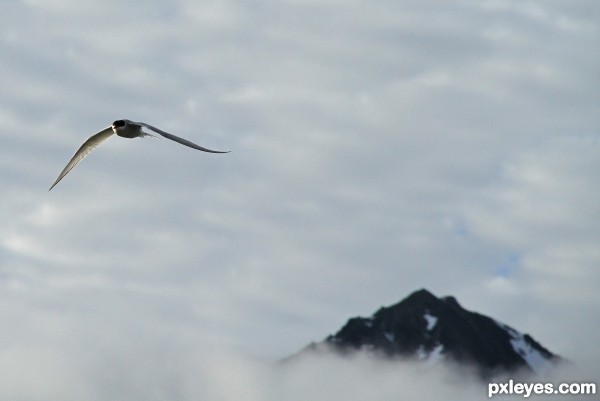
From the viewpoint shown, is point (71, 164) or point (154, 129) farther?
point (71, 164)

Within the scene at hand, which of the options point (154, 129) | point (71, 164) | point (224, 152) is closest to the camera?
point (224, 152)

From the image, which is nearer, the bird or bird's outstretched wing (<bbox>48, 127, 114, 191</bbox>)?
the bird

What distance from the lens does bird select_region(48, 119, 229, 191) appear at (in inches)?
2498

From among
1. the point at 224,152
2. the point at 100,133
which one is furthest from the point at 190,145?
the point at 100,133

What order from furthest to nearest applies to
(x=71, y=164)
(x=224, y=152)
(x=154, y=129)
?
(x=71, y=164)
(x=154, y=129)
(x=224, y=152)

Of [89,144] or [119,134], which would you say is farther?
[89,144]

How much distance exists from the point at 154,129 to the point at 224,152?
7.95 metres

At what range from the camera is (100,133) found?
77.1 meters

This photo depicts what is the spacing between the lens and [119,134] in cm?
7131

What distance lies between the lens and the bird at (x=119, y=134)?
6344cm

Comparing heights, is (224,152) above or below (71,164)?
below

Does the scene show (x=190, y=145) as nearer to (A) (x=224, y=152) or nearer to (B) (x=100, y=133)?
(A) (x=224, y=152)

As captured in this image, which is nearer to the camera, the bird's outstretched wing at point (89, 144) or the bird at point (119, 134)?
the bird at point (119, 134)

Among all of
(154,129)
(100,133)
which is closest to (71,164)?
(100,133)
